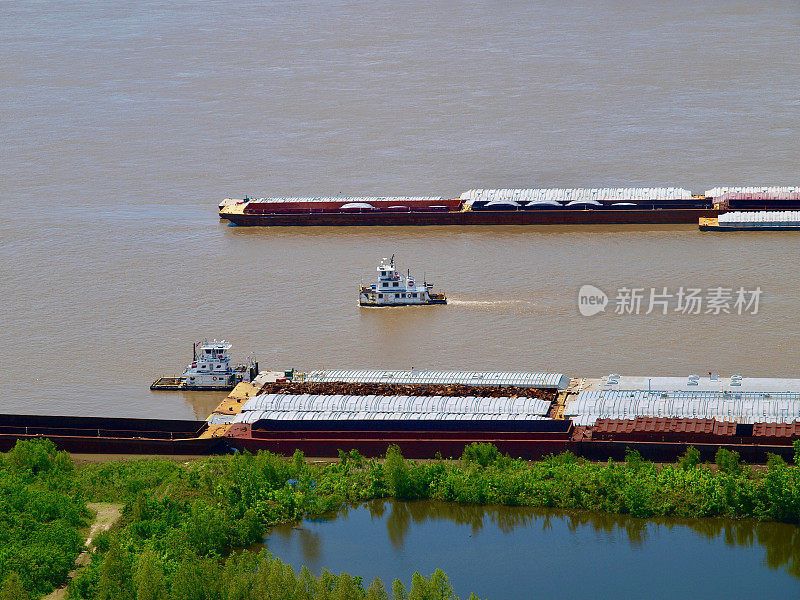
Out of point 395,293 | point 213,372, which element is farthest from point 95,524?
point 395,293

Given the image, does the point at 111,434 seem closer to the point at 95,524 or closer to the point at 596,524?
the point at 95,524

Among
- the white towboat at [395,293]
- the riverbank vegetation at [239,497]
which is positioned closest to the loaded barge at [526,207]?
the white towboat at [395,293]

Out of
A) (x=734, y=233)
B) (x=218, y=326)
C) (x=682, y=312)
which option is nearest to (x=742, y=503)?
(x=682, y=312)

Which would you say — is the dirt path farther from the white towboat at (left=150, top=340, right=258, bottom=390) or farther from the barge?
the barge

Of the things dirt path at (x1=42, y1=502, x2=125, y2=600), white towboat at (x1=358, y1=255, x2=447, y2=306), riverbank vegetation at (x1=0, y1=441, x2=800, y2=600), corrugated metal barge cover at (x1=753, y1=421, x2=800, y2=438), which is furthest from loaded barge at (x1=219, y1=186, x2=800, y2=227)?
dirt path at (x1=42, y1=502, x2=125, y2=600)

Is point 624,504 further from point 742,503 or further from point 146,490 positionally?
point 146,490

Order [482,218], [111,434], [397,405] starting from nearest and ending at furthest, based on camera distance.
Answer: [397,405] → [111,434] → [482,218]
